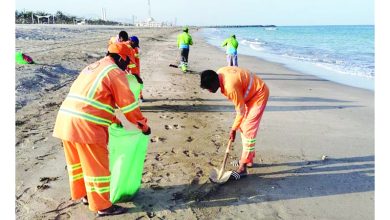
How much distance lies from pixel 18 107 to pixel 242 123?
4.96 meters

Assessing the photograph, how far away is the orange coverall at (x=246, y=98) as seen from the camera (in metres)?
4.53

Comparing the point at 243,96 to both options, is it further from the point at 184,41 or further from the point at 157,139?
the point at 184,41

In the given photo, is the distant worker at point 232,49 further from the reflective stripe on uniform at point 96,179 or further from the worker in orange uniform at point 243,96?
the reflective stripe on uniform at point 96,179

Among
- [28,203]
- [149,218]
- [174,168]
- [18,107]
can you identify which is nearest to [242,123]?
[174,168]

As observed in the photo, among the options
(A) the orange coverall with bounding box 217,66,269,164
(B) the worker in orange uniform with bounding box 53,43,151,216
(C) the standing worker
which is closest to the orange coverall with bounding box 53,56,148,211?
(B) the worker in orange uniform with bounding box 53,43,151,216

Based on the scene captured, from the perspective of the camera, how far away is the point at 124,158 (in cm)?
398

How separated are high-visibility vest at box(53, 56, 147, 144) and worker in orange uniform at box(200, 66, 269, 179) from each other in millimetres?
1128

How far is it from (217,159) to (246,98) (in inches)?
43.6

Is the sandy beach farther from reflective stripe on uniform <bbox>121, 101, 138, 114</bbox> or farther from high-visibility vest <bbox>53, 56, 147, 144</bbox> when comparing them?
reflective stripe on uniform <bbox>121, 101, 138, 114</bbox>

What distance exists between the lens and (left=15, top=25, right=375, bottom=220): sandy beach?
4156 millimetres

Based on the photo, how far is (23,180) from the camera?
4656 mm

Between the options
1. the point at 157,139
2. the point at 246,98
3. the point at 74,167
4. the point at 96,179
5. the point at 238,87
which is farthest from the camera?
the point at 157,139

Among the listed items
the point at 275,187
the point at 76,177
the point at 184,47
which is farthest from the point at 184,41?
the point at 76,177
